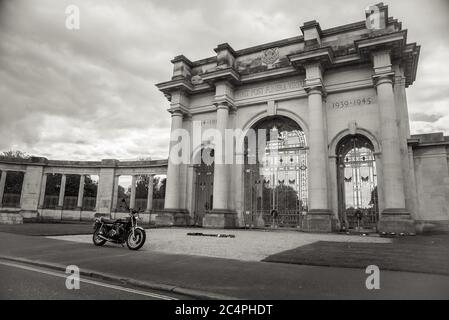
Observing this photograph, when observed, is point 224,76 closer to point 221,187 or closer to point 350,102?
point 221,187

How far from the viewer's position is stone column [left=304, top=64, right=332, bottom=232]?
15.6 meters

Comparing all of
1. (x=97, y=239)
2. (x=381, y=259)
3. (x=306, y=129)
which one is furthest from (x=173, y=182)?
(x=381, y=259)

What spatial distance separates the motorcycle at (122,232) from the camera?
8.68m

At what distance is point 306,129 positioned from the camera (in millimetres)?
18188

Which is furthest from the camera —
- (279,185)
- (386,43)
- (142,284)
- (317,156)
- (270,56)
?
(270,56)

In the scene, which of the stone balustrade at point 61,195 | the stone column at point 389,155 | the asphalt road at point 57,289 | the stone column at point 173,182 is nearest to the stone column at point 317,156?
the stone column at point 389,155

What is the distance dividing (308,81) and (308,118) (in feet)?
7.10

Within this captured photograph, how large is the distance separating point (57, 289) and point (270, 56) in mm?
18449

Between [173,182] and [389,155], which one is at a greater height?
[389,155]

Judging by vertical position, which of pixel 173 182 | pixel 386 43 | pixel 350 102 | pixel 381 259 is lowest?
pixel 381 259

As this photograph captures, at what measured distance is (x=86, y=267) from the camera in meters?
5.81

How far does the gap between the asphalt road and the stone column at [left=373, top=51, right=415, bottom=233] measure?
42.2 feet
